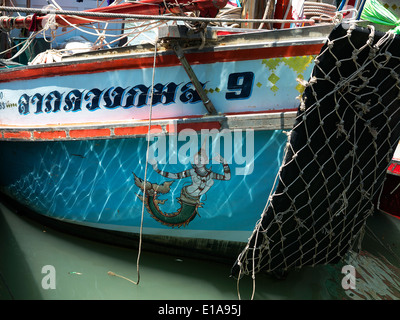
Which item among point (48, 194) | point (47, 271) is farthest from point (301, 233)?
point (48, 194)

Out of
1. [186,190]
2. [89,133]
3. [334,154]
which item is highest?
[334,154]

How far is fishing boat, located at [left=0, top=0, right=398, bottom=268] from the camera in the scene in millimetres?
3100

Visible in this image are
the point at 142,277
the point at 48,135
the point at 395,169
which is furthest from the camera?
the point at 395,169

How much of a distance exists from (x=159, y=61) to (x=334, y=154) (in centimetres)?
144

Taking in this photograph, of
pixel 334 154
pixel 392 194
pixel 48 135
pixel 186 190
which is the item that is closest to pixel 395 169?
pixel 392 194

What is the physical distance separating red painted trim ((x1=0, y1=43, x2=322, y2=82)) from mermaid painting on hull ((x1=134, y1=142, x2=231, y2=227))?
679 millimetres

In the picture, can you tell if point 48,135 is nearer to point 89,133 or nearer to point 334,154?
point 89,133

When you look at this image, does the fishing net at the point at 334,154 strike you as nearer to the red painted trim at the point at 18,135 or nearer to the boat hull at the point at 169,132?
the boat hull at the point at 169,132

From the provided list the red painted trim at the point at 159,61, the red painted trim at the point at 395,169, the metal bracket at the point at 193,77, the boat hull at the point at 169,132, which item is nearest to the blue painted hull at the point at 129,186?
the boat hull at the point at 169,132

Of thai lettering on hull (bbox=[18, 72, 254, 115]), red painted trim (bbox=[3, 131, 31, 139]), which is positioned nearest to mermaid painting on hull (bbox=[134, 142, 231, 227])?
thai lettering on hull (bbox=[18, 72, 254, 115])

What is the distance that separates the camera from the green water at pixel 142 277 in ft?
11.1

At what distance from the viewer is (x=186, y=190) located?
340 centimetres

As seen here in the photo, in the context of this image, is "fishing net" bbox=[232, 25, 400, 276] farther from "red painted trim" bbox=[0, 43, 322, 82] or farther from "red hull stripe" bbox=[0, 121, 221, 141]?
"red hull stripe" bbox=[0, 121, 221, 141]
